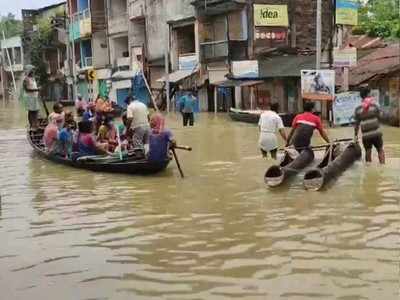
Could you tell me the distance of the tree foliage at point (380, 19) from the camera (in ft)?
116

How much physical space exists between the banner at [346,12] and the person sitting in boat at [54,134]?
11371 mm

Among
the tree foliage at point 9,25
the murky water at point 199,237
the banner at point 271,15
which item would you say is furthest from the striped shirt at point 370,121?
the tree foliage at point 9,25

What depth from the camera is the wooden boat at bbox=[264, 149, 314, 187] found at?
10.5m

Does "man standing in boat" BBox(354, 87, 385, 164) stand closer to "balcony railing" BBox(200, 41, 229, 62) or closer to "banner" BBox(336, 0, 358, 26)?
"banner" BBox(336, 0, 358, 26)

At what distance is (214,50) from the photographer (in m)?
32.8

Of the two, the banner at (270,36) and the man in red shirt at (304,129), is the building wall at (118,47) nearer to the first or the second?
the banner at (270,36)

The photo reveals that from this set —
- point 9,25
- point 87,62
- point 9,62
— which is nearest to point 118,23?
point 87,62

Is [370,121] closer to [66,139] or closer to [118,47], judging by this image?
[66,139]

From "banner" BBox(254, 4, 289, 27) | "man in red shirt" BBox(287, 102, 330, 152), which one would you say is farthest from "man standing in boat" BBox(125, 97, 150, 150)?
"banner" BBox(254, 4, 289, 27)

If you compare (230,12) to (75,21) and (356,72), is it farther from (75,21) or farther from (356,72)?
(75,21)

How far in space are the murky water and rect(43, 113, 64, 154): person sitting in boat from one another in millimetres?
2023

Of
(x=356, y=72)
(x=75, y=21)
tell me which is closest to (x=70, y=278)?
(x=356, y=72)

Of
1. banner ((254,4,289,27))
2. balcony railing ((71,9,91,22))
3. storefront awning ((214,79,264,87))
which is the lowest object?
storefront awning ((214,79,264,87))

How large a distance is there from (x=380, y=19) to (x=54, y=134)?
26800mm
